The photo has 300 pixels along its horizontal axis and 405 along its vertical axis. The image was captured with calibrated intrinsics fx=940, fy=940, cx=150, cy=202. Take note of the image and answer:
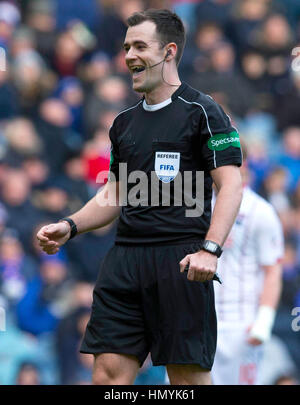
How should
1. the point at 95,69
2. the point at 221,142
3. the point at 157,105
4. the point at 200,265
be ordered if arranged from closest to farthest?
1. the point at 200,265
2. the point at 221,142
3. the point at 157,105
4. the point at 95,69

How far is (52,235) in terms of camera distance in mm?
5172

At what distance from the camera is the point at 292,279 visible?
10.3 m

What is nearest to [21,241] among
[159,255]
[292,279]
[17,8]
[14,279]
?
[14,279]

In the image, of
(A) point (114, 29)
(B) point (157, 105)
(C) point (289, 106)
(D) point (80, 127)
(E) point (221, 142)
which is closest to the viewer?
(E) point (221, 142)

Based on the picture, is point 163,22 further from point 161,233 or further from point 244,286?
point 244,286

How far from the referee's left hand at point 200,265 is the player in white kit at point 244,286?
209 cm

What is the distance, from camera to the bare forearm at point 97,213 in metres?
5.43

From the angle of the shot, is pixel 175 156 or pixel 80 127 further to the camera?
pixel 80 127

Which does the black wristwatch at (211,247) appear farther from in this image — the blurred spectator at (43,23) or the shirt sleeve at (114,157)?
the blurred spectator at (43,23)

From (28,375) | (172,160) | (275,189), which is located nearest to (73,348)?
(28,375)

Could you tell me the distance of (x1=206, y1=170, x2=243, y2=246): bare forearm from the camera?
4.84 metres

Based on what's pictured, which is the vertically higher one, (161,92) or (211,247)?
(161,92)

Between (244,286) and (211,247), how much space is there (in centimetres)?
217

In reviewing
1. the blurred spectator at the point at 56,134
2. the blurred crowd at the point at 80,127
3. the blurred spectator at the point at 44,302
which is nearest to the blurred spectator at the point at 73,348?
the blurred crowd at the point at 80,127
